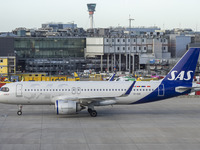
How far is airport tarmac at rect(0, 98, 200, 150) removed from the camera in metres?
27.1

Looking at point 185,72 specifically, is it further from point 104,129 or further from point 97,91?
point 104,129

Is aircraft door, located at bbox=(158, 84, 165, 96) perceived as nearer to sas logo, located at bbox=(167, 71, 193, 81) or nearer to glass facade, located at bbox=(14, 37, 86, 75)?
sas logo, located at bbox=(167, 71, 193, 81)

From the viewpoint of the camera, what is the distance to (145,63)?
117 meters

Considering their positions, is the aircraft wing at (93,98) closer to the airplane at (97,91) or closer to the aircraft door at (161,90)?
the airplane at (97,91)

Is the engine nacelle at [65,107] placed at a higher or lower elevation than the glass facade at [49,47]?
lower

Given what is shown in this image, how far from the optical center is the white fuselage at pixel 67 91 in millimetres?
38875

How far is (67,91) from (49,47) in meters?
90.1

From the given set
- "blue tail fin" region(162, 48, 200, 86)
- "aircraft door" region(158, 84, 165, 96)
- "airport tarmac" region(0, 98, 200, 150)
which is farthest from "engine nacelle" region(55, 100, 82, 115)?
"blue tail fin" region(162, 48, 200, 86)

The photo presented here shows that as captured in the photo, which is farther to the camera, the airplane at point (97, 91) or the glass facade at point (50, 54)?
the glass facade at point (50, 54)

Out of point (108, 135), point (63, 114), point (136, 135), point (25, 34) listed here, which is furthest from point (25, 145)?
point (25, 34)

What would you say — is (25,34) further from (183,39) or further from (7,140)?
(7,140)

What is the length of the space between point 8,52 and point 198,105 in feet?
262

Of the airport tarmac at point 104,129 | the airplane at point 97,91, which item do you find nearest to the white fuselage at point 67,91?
the airplane at point 97,91

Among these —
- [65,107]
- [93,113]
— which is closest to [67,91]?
[65,107]
